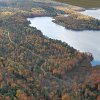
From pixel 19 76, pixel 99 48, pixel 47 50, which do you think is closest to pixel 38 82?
pixel 19 76

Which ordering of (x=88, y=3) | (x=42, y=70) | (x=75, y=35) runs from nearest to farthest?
(x=88, y=3) → (x=42, y=70) → (x=75, y=35)

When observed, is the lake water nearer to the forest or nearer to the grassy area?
the forest

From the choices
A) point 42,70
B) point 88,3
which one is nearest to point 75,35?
point 42,70

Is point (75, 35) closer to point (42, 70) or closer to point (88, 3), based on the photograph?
point (42, 70)

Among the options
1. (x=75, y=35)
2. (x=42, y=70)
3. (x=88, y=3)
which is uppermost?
(x=88, y=3)

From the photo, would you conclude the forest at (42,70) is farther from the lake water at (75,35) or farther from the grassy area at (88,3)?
the grassy area at (88,3)

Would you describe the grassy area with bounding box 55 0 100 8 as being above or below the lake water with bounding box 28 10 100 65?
above

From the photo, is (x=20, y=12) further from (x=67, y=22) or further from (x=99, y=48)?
(x=99, y=48)

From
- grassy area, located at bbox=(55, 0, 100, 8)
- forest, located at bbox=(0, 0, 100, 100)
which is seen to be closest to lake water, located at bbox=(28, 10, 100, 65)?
forest, located at bbox=(0, 0, 100, 100)

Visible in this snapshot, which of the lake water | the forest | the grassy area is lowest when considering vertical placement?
the forest
